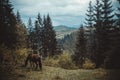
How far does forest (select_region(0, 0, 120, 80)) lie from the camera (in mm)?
25656

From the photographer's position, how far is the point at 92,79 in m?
23.8

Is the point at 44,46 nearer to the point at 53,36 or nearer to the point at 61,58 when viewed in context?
the point at 53,36

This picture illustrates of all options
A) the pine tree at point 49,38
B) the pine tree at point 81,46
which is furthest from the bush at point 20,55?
the pine tree at point 49,38

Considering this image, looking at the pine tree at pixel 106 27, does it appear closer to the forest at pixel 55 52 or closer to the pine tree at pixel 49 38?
the forest at pixel 55 52

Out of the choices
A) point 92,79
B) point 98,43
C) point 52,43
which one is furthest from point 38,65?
point 52,43

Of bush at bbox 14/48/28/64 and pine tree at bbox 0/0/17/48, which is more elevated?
pine tree at bbox 0/0/17/48

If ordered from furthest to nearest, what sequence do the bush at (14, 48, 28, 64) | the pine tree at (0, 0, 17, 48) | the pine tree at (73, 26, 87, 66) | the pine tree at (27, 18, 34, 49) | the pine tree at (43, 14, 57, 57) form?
the pine tree at (27, 18, 34, 49) < the pine tree at (43, 14, 57, 57) < the pine tree at (73, 26, 87, 66) < the pine tree at (0, 0, 17, 48) < the bush at (14, 48, 28, 64)

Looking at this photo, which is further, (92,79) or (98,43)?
(98,43)

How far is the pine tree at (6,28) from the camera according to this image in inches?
1551

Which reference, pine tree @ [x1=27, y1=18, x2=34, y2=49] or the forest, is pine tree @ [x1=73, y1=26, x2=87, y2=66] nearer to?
the forest

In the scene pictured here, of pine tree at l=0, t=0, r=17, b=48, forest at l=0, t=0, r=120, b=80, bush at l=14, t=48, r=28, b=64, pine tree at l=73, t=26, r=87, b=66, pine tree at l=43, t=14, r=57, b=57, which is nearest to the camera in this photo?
Answer: forest at l=0, t=0, r=120, b=80

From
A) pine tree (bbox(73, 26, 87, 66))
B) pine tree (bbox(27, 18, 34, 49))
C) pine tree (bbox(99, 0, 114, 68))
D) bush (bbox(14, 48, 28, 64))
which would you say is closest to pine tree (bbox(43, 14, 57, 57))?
pine tree (bbox(27, 18, 34, 49))

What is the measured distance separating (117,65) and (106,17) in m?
21.9

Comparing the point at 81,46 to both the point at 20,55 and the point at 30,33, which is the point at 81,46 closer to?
the point at 30,33
